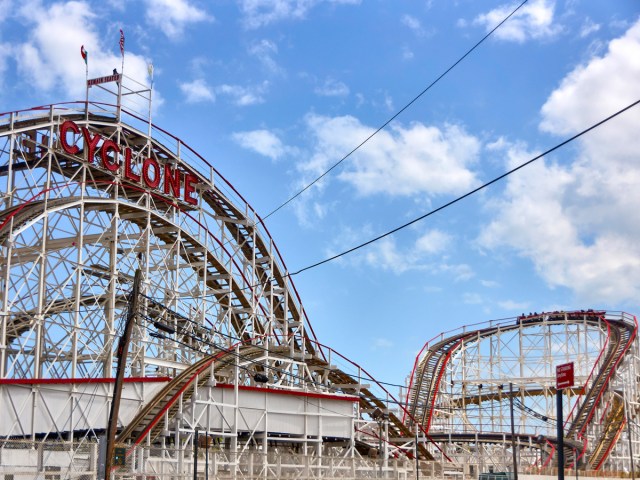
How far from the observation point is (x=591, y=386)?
5884cm

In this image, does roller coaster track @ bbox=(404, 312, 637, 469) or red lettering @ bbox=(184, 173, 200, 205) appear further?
roller coaster track @ bbox=(404, 312, 637, 469)

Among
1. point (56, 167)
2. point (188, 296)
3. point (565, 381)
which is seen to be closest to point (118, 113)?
point (56, 167)

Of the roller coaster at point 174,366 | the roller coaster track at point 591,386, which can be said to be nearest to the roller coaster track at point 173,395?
the roller coaster at point 174,366

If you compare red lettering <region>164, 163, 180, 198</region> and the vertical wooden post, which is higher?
red lettering <region>164, 163, 180, 198</region>

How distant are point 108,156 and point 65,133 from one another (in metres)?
2.82

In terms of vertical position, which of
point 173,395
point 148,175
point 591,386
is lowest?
point 173,395

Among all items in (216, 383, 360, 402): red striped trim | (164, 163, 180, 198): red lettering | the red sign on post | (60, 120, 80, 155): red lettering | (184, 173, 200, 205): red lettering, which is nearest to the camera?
the red sign on post

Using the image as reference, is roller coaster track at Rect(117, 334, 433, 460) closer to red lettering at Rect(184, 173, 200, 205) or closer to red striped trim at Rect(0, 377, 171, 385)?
red striped trim at Rect(0, 377, 171, 385)

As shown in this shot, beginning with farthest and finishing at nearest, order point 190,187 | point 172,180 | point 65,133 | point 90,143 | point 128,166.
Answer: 1. point 190,187
2. point 172,180
3. point 128,166
4. point 90,143
5. point 65,133

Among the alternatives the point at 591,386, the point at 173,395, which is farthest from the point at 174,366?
the point at 591,386

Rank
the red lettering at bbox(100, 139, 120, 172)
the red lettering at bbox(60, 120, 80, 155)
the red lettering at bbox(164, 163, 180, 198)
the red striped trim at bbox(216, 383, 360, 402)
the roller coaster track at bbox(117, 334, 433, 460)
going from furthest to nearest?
the red lettering at bbox(164, 163, 180, 198) < the red lettering at bbox(100, 139, 120, 172) < the red lettering at bbox(60, 120, 80, 155) < the red striped trim at bbox(216, 383, 360, 402) < the roller coaster track at bbox(117, 334, 433, 460)

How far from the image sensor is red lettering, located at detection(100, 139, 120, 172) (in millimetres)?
40438

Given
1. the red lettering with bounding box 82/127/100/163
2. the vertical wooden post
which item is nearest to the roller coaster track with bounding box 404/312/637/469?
the red lettering with bounding box 82/127/100/163

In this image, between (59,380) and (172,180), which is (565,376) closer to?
(59,380)
